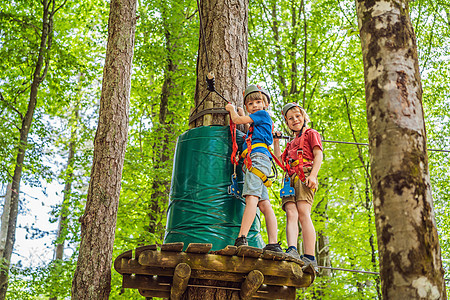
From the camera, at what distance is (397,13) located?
227 centimetres

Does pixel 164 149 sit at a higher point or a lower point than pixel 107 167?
higher

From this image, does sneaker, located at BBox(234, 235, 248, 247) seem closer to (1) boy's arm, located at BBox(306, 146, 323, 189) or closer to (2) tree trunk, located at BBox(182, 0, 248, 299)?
(1) boy's arm, located at BBox(306, 146, 323, 189)

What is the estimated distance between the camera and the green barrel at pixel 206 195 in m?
3.58

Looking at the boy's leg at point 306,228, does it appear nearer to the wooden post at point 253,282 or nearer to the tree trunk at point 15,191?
the wooden post at point 253,282

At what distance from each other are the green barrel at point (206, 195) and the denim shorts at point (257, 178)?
16cm

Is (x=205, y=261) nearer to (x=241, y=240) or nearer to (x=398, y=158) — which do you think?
(x=241, y=240)

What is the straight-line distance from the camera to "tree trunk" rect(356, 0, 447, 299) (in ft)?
5.97

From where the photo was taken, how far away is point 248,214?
3.55 meters

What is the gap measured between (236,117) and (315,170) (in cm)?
83

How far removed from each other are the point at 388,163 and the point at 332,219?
931 cm

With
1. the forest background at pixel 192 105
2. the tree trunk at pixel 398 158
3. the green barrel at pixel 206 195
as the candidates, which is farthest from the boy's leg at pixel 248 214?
the forest background at pixel 192 105

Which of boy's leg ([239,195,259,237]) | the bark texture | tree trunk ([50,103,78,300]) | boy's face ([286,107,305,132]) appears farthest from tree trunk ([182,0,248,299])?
tree trunk ([50,103,78,300])

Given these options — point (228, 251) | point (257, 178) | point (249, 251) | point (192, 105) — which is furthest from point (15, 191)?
point (249, 251)

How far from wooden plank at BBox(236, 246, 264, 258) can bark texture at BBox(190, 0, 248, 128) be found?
1459 mm
